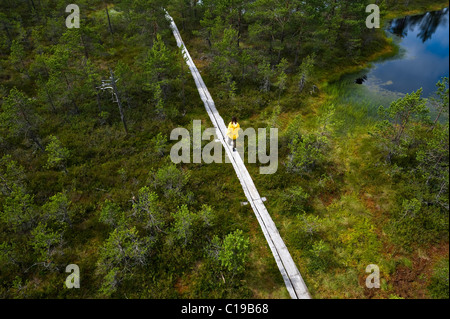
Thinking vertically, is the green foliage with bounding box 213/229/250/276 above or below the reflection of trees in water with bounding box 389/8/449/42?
below

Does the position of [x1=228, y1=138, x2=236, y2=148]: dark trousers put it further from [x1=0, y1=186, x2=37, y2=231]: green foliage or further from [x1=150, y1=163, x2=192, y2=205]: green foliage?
[x1=0, y1=186, x2=37, y2=231]: green foliage

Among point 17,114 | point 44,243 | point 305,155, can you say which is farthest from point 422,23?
point 44,243

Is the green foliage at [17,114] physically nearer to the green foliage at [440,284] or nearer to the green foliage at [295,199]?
the green foliage at [295,199]

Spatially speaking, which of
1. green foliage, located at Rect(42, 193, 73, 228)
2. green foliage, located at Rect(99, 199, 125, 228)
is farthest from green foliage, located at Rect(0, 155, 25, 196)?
green foliage, located at Rect(99, 199, 125, 228)

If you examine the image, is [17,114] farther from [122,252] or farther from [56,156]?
[122,252]

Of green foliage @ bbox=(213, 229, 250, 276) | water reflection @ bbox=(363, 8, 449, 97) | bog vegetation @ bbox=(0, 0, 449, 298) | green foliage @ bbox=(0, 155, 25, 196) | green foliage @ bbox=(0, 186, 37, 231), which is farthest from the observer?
water reflection @ bbox=(363, 8, 449, 97)
